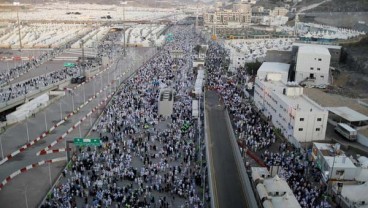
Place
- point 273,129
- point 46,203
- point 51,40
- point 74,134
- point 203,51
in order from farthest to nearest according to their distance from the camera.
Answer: point 51,40 < point 203,51 < point 273,129 < point 74,134 < point 46,203

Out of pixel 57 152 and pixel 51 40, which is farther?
pixel 51 40

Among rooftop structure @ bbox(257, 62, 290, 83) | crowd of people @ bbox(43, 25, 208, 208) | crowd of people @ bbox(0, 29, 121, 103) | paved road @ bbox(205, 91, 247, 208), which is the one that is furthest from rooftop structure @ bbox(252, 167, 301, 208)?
crowd of people @ bbox(0, 29, 121, 103)

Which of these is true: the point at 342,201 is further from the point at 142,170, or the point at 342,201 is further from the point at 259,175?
the point at 142,170

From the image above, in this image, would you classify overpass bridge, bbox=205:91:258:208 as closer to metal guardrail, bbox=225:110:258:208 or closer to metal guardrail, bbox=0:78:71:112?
metal guardrail, bbox=225:110:258:208

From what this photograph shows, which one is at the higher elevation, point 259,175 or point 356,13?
point 356,13

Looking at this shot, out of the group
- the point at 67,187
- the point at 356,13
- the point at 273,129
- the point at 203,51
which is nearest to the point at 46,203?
the point at 67,187

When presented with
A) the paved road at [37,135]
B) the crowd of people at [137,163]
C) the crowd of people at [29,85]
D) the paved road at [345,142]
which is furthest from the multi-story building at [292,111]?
the crowd of people at [29,85]
